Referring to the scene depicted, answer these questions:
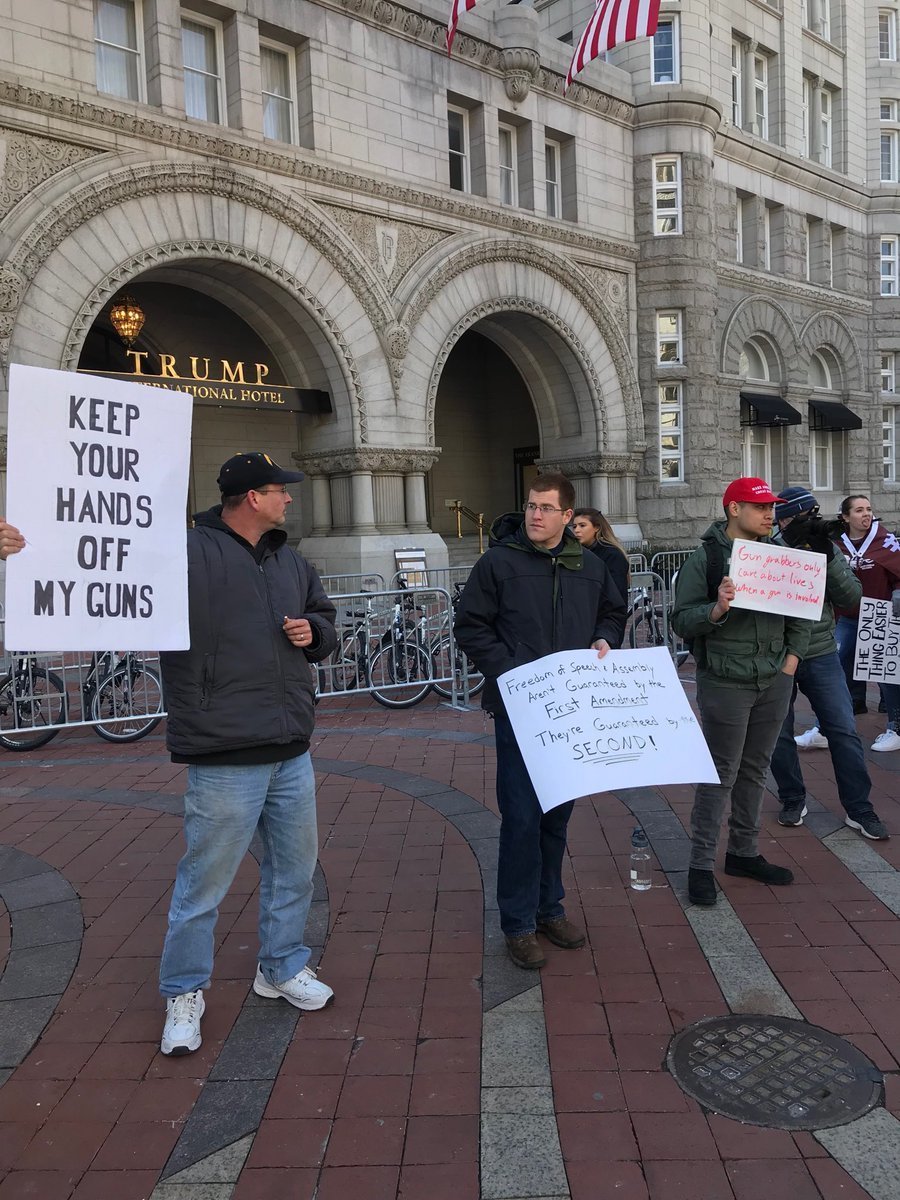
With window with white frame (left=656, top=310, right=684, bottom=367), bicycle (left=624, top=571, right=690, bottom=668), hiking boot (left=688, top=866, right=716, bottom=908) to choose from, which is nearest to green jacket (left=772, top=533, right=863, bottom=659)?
hiking boot (left=688, top=866, right=716, bottom=908)

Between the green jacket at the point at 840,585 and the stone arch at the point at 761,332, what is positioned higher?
the stone arch at the point at 761,332

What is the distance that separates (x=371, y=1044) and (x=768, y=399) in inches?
881

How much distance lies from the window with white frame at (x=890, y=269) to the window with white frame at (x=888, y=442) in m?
3.55

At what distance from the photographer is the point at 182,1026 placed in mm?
3365

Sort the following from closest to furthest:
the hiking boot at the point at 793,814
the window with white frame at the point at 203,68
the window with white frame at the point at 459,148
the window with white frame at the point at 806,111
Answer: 1. the hiking boot at the point at 793,814
2. the window with white frame at the point at 203,68
3. the window with white frame at the point at 459,148
4. the window with white frame at the point at 806,111

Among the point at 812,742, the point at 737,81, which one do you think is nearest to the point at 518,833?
the point at 812,742

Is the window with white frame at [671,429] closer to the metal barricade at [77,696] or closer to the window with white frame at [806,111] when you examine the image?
the window with white frame at [806,111]

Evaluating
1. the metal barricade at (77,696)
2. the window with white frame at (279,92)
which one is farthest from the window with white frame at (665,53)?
the metal barricade at (77,696)

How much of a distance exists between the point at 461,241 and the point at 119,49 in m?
6.27

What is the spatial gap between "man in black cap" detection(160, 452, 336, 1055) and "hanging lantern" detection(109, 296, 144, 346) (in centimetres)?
1342

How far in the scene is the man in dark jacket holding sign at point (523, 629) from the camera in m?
3.95

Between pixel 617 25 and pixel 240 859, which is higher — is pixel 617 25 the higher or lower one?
the higher one

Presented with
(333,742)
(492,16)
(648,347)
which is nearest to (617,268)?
(648,347)

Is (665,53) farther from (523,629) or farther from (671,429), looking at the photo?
(523,629)
